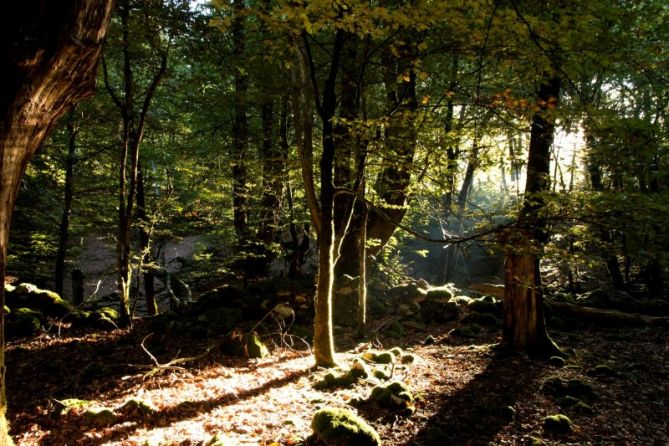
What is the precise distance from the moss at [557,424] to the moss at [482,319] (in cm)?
590

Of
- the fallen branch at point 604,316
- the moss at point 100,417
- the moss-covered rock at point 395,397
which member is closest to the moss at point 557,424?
the moss-covered rock at point 395,397

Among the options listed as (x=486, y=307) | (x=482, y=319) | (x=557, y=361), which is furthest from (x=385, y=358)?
(x=486, y=307)

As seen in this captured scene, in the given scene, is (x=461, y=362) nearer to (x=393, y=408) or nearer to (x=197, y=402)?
(x=393, y=408)

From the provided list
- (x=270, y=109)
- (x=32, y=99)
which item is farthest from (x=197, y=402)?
(x=270, y=109)

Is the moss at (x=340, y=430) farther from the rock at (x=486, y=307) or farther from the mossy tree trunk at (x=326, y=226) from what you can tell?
the rock at (x=486, y=307)

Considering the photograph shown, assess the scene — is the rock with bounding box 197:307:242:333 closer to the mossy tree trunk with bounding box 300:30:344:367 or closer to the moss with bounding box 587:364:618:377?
the mossy tree trunk with bounding box 300:30:344:367

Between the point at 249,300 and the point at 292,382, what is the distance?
4749 millimetres

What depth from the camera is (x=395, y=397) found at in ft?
17.0

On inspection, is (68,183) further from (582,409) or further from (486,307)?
(582,409)

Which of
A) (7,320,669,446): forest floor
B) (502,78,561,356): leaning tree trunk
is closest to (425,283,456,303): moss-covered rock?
(7,320,669,446): forest floor

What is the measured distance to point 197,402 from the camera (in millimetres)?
5410

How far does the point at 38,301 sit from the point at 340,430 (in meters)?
Answer: 9.30

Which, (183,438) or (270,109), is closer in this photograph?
(183,438)

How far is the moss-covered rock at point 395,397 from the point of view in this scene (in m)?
5.08
